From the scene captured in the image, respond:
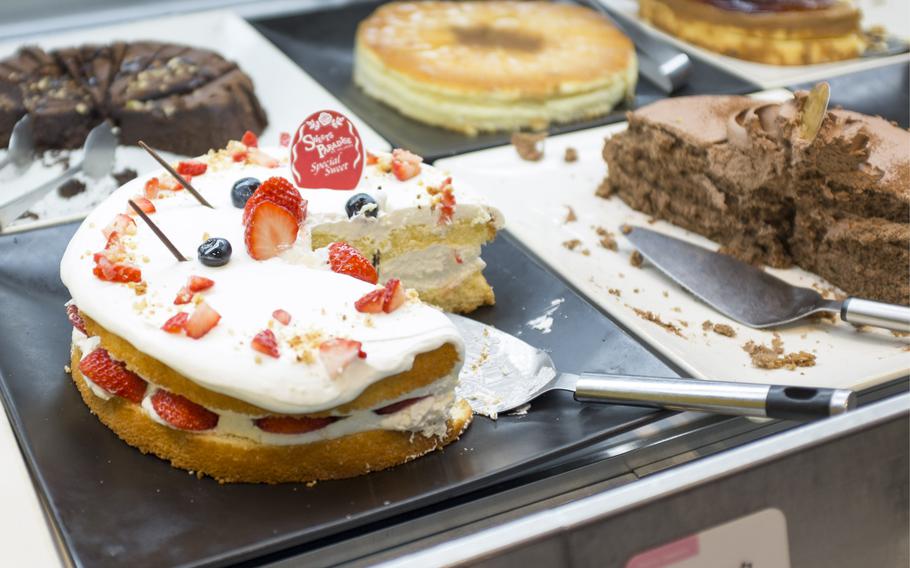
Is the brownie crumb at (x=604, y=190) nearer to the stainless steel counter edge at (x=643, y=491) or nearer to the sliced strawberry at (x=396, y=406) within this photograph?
the sliced strawberry at (x=396, y=406)

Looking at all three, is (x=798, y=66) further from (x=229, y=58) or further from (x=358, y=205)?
(x=358, y=205)

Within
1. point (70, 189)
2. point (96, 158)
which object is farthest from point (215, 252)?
point (96, 158)

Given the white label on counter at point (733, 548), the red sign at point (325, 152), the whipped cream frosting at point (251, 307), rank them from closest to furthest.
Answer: the white label on counter at point (733, 548), the whipped cream frosting at point (251, 307), the red sign at point (325, 152)

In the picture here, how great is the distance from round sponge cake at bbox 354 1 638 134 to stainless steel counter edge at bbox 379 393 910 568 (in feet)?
7.72

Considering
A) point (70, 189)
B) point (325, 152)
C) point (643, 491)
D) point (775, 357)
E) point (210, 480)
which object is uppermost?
point (643, 491)

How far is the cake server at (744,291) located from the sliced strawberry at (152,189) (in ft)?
3.96

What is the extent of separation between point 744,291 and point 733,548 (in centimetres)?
135

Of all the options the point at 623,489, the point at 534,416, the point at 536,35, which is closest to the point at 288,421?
the point at 534,416

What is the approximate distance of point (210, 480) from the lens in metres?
1.97

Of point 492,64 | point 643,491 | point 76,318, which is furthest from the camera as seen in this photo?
point 492,64

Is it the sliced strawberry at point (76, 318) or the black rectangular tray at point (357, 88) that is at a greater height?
the sliced strawberry at point (76, 318)

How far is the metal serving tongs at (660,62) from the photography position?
12.8 ft

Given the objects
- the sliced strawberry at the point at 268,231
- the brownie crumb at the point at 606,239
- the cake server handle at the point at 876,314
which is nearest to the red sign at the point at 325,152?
the sliced strawberry at the point at 268,231

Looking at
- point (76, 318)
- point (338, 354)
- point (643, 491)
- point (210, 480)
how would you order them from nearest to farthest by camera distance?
point (643, 491) < point (338, 354) < point (210, 480) < point (76, 318)
